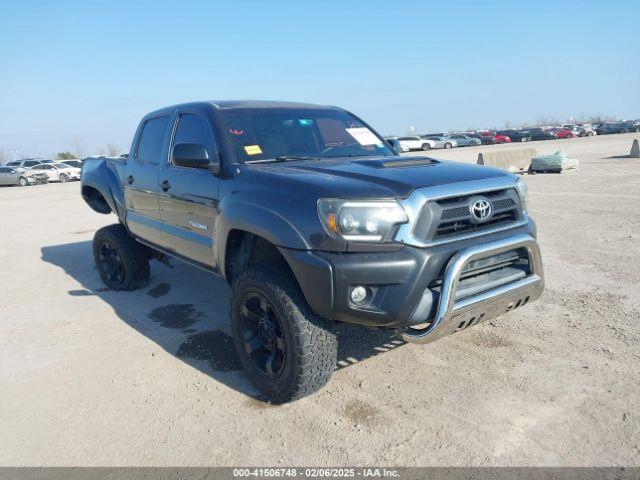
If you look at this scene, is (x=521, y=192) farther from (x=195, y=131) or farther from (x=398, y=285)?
(x=195, y=131)

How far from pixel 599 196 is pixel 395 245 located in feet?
32.0

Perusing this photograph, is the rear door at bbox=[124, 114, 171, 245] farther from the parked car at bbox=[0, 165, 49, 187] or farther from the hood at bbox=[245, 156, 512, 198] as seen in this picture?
the parked car at bbox=[0, 165, 49, 187]

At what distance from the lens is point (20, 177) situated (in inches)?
1179

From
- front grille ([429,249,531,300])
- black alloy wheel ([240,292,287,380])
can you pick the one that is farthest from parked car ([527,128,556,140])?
black alloy wheel ([240,292,287,380])

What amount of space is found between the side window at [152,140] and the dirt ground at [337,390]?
60.4 inches

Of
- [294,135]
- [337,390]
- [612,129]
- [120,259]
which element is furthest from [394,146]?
[612,129]

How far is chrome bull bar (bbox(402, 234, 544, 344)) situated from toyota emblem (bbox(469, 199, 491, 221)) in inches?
6.8

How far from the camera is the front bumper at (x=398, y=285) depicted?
2.75 metres

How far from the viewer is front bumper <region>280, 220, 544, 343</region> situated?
2.75m

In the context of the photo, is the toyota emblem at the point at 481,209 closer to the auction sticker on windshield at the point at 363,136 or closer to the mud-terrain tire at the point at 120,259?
the auction sticker on windshield at the point at 363,136

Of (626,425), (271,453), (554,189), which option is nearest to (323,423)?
(271,453)

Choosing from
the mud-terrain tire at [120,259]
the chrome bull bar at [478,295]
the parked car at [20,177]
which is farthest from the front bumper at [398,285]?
the parked car at [20,177]

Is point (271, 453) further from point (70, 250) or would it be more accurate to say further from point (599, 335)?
point (70, 250)

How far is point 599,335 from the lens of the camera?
393 centimetres
